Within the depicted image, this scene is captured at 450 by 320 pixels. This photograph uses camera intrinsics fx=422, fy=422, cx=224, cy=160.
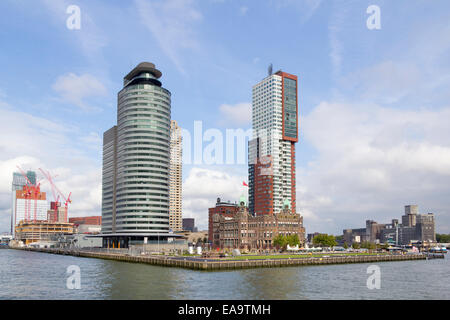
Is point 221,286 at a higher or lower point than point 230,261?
higher

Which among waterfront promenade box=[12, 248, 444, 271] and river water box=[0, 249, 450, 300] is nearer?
river water box=[0, 249, 450, 300]

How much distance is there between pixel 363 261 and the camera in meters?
180

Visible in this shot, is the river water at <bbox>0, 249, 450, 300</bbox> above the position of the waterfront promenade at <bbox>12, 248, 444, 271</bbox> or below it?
above

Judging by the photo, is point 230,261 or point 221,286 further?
point 230,261

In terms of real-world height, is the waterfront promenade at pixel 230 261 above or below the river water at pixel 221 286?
below

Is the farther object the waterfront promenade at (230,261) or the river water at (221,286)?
the waterfront promenade at (230,261)

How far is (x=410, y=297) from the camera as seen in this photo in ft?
261
